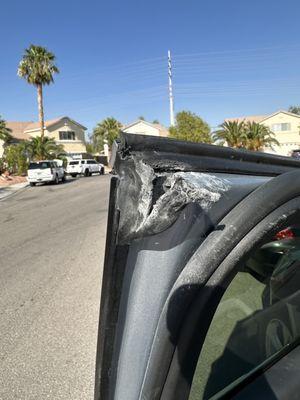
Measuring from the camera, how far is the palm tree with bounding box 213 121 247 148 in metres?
49.0

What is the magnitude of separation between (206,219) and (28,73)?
153 ft

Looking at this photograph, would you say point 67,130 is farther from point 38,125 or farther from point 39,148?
point 39,148

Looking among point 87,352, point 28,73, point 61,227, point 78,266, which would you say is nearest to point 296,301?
point 87,352

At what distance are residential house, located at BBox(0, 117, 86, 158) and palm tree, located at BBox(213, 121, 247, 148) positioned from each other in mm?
20842

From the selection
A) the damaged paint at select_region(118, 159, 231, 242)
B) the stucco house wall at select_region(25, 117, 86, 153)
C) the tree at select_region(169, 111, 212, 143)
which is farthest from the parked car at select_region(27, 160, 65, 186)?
the stucco house wall at select_region(25, 117, 86, 153)

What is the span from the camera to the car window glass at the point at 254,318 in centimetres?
126

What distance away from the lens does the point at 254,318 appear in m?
Answer: 1.50

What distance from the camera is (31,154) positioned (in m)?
39.3

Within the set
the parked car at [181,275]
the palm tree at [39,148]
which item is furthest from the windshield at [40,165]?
the parked car at [181,275]

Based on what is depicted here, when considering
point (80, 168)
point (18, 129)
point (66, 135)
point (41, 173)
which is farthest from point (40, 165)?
point (18, 129)

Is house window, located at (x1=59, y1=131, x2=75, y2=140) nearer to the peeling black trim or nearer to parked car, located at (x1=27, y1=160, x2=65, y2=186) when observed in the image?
parked car, located at (x1=27, y1=160, x2=65, y2=186)

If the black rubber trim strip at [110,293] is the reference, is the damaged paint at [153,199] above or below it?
above

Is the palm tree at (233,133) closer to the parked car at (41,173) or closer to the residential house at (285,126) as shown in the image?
the residential house at (285,126)

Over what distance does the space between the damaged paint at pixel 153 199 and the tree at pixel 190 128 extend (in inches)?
1982
